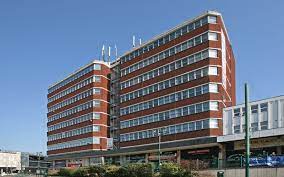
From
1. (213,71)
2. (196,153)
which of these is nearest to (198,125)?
(196,153)

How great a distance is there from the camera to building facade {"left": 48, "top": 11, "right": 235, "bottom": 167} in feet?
234

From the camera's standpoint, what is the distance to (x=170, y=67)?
80625mm

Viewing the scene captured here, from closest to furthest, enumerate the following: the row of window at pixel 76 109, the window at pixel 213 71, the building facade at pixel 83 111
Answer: the window at pixel 213 71
the building facade at pixel 83 111
the row of window at pixel 76 109

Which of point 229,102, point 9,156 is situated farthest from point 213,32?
point 9,156

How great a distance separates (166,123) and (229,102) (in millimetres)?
10911

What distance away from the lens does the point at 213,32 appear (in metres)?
72.4

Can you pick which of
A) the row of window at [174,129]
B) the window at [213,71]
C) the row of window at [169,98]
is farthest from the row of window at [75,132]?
the window at [213,71]

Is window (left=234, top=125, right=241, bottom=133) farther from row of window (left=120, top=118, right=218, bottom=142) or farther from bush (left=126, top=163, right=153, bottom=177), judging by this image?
bush (left=126, top=163, right=153, bottom=177)

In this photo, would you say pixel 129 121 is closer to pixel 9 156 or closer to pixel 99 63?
pixel 99 63

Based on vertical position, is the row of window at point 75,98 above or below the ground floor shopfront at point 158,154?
above

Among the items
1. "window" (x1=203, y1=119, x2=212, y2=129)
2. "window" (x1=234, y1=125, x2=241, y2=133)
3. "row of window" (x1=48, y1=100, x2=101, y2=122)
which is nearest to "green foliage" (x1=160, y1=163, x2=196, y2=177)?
"window" (x1=234, y1=125, x2=241, y2=133)

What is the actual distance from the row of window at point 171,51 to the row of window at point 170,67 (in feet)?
5.80

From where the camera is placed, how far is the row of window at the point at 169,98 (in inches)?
2832

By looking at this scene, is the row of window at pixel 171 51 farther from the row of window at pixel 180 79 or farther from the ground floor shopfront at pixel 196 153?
the ground floor shopfront at pixel 196 153
